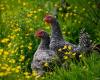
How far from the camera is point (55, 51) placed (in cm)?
841

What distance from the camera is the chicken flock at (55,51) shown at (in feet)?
26.4

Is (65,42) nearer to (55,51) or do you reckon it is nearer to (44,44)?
(55,51)

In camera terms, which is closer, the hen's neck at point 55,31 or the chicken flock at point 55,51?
the chicken flock at point 55,51

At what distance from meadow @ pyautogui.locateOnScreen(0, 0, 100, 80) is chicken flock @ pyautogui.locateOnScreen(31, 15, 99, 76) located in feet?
0.58

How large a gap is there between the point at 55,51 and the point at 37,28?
1.67 metres

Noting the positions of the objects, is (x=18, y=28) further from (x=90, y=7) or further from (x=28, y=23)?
(x=90, y=7)

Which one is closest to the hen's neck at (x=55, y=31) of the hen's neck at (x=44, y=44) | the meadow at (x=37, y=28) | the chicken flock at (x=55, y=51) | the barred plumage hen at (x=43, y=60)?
the chicken flock at (x=55, y=51)

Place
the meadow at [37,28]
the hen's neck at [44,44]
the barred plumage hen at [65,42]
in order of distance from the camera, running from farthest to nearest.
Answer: the hen's neck at [44,44], the barred plumage hen at [65,42], the meadow at [37,28]

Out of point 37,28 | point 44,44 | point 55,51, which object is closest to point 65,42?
point 55,51

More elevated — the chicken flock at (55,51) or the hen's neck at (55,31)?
the hen's neck at (55,31)

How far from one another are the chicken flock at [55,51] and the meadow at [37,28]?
18 centimetres

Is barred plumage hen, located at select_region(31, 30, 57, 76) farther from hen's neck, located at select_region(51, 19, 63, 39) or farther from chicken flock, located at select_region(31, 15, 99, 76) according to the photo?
hen's neck, located at select_region(51, 19, 63, 39)

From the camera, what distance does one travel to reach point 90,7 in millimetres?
9602

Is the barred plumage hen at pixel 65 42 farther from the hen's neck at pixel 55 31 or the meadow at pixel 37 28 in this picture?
the meadow at pixel 37 28
